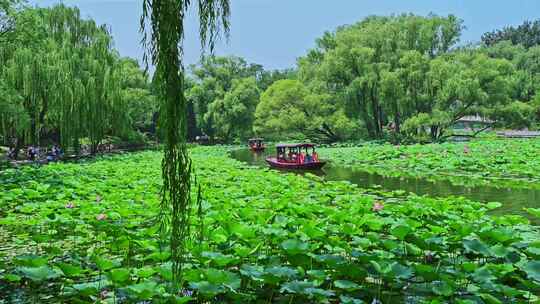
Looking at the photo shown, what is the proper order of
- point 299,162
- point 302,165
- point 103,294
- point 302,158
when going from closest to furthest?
point 103,294 → point 302,165 → point 299,162 → point 302,158

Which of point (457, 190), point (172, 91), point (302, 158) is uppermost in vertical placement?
point (172, 91)

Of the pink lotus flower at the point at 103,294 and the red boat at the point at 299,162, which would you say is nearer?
the pink lotus flower at the point at 103,294

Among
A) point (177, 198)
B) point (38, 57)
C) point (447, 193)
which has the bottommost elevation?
point (447, 193)

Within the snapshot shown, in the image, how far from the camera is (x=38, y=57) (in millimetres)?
14648

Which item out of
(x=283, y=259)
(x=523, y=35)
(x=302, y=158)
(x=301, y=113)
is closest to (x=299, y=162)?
(x=302, y=158)

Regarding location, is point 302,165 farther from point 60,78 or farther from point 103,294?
point 103,294

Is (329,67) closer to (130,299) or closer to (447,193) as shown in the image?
(447,193)

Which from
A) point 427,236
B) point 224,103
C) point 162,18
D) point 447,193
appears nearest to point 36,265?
point 162,18

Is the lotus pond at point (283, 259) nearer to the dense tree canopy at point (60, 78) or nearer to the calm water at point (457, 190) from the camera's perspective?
the calm water at point (457, 190)

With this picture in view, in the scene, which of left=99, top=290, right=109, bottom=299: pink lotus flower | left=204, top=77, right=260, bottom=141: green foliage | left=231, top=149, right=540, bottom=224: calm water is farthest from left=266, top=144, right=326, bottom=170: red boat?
left=204, top=77, right=260, bottom=141: green foliage

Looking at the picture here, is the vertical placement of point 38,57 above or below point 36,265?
above

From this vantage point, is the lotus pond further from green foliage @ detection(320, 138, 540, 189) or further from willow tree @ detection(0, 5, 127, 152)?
willow tree @ detection(0, 5, 127, 152)

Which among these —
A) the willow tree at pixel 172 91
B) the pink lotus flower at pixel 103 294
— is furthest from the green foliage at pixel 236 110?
the willow tree at pixel 172 91

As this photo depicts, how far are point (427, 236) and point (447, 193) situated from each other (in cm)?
517
